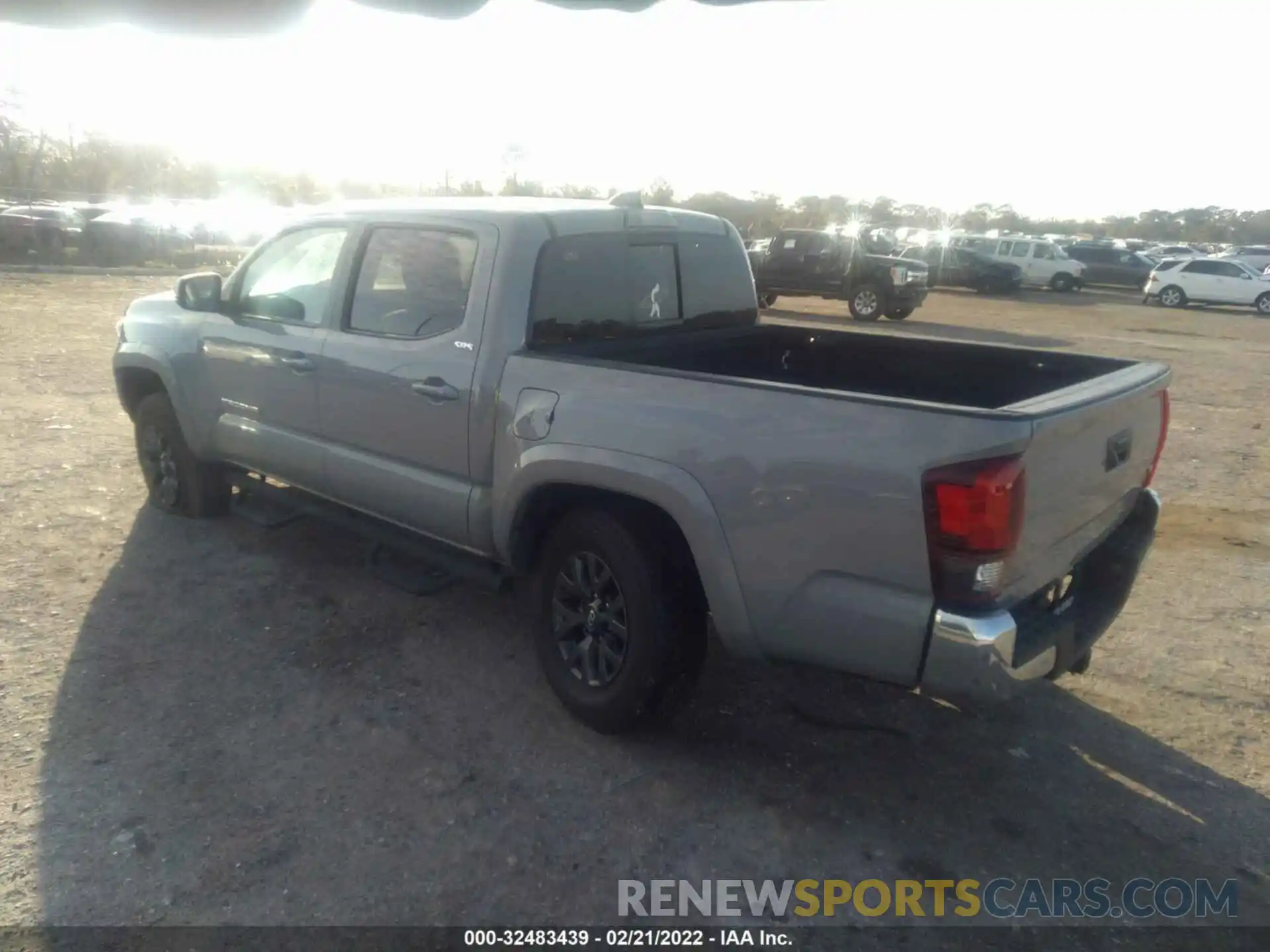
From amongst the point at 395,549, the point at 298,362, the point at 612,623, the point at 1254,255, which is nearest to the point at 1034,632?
the point at 612,623

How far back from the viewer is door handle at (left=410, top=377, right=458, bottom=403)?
401 centimetres

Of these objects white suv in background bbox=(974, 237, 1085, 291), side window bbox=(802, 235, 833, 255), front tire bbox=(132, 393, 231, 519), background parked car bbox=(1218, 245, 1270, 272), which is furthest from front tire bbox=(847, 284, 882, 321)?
background parked car bbox=(1218, 245, 1270, 272)

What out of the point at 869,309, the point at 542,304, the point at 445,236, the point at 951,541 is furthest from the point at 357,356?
the point at 869,309

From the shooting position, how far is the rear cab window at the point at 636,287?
403cm

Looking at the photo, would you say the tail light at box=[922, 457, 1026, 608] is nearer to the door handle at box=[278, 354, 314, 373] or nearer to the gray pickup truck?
the gray pickup truck

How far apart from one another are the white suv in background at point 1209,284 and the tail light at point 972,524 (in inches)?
1204

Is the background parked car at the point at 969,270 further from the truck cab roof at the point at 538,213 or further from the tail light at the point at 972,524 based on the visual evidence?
the tail light at the point at 972,524

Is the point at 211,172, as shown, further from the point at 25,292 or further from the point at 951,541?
the point at 951,541

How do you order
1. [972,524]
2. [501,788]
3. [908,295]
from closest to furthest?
1. [972,524]
2. [501,788]
3. [908,295]

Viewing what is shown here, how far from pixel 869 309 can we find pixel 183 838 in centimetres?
1987

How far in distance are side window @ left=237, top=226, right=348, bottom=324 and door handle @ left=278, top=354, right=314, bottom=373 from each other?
178 mm

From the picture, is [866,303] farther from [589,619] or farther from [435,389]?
[589,619]

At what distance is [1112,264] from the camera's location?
35844mm

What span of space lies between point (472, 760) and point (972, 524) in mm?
1972
